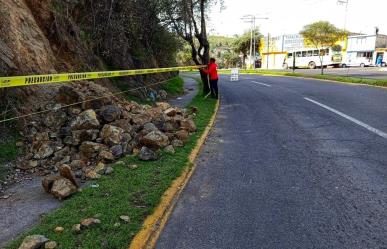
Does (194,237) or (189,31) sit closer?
(194,237)

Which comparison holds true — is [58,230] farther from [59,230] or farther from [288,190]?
[288,190]

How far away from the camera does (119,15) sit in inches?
520

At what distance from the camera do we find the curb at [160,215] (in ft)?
13.0

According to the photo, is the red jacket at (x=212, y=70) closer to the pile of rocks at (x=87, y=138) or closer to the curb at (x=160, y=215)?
the pile of rocks at (x=87, y=138)

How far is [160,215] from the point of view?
4.59m

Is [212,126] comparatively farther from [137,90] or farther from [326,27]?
[326,27]

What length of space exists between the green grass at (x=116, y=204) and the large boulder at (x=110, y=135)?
21.2 inches

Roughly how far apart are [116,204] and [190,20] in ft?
43.5

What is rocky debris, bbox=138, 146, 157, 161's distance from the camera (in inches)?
259

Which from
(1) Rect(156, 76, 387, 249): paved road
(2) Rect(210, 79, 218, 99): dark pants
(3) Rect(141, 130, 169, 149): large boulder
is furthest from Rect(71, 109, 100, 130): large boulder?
(2) Rect(210, 79, 218, 99): dark pants

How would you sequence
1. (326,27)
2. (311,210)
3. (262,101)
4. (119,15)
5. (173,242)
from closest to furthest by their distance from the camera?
(173,242) < (311,210) < (119,15) < (262,101) < (326,27)

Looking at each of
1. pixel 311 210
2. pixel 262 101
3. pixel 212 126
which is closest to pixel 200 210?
pixel 311 210

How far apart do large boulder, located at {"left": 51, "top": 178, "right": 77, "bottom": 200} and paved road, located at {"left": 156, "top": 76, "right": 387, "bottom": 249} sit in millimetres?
1470

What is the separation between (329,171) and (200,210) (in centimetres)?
246
